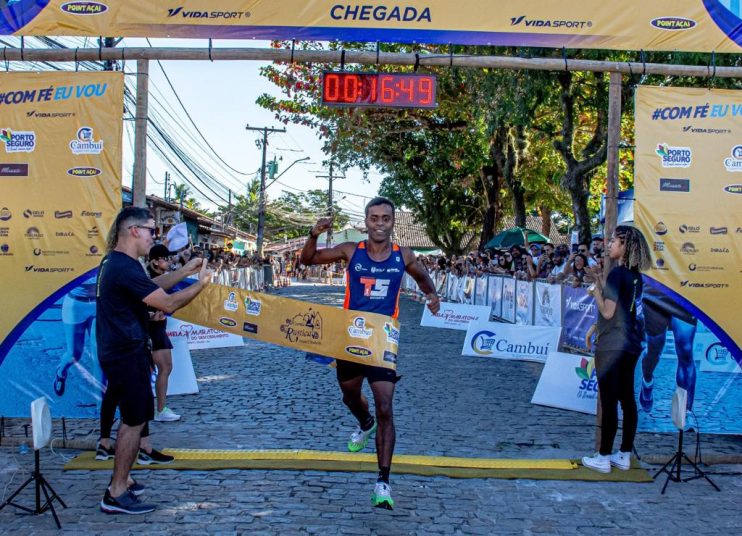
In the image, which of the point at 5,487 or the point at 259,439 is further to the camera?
the point at 259,439

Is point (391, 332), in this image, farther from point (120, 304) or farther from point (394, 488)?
point (120, 304)

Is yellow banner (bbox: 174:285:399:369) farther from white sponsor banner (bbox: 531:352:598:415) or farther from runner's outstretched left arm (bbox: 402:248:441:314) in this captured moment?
white sponsor banner (bbox: 531:352:598:415)

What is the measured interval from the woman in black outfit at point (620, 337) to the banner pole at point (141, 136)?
4229 mm

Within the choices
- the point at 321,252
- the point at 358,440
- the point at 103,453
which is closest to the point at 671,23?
the point at 321,252

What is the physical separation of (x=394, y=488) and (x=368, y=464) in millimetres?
581

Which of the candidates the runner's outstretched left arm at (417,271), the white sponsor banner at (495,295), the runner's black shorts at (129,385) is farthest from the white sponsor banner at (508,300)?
the runner's black shorts at (129,385)

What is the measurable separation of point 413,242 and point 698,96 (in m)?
67.3

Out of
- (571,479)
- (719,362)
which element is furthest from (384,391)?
(719,362)

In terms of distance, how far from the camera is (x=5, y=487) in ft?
17.4

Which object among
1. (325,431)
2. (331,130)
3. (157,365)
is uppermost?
(331,130)

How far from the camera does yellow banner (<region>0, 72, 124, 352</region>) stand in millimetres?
6473

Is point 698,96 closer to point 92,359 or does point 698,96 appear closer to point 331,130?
point 92,359

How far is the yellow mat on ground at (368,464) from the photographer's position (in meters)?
5.77

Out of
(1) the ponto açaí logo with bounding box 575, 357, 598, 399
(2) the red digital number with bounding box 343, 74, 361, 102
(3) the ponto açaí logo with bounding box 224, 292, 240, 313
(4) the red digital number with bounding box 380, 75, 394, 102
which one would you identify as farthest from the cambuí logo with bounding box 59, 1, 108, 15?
(1) the ponto açaí logo with bounding box 575, 357, 598, 399
